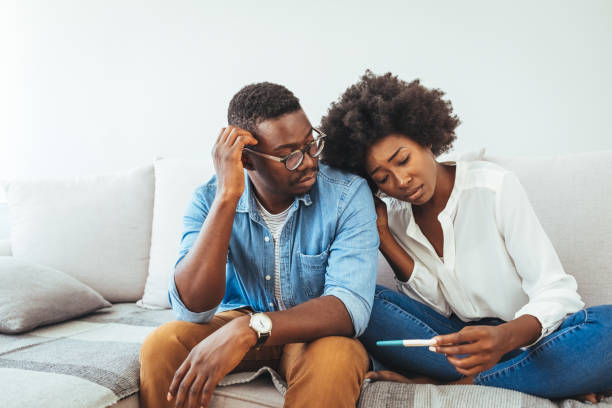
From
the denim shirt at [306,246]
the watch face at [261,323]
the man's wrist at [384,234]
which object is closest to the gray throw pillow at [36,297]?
the denim shirt at [306,246]

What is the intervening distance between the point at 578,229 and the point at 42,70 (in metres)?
2.70

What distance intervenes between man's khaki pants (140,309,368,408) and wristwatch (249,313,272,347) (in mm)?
95

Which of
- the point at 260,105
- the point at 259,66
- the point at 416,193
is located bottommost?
the point at 416,193

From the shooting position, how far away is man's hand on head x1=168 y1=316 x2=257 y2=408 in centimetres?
95

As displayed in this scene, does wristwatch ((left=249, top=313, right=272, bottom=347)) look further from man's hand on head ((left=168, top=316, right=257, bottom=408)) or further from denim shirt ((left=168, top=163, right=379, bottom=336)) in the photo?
denim shirt ((left=168, top=163, right=379, bottom=336))

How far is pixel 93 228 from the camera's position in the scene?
78.2 inches

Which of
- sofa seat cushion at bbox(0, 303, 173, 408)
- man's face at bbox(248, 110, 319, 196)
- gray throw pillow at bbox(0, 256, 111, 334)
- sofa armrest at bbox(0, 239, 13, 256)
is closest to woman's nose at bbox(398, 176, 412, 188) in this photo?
man's face at bbox(248, 110, 319, 196)

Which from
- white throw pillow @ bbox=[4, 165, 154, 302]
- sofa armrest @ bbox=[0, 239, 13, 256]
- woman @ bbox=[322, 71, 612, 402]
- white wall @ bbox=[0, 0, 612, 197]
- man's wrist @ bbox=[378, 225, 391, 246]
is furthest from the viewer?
sofa armrest @ bbox=[0, 239, 13, 256]

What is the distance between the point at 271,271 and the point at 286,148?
13.2 inches

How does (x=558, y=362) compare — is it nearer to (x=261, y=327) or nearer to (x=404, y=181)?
(x=404, y=181)

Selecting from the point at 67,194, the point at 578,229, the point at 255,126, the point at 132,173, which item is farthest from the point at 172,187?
the point at 578,229

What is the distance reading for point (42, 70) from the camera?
8.61 feet

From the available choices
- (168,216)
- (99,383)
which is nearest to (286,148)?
(99,383)

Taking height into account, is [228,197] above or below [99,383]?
above
